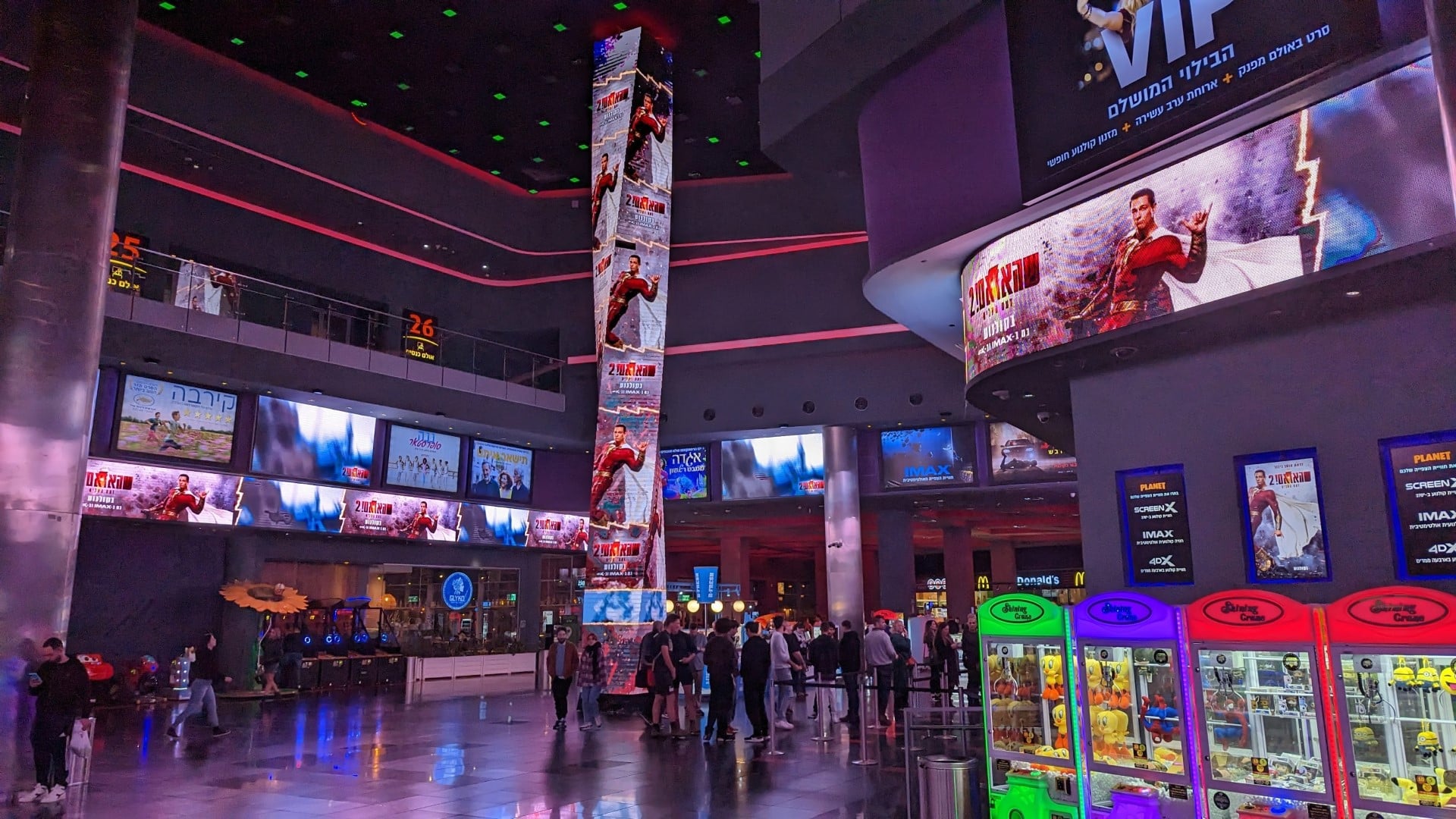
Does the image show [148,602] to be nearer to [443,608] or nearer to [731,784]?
[443,608]

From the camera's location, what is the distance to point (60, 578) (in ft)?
27.9

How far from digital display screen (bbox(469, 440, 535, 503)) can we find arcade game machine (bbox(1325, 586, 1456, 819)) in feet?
67.3

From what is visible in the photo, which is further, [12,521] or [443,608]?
[443,608]

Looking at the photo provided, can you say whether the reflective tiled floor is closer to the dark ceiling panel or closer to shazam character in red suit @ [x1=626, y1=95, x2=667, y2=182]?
shazam character in red suit @ [x1=626, y1=95, x2=667, y2=182]

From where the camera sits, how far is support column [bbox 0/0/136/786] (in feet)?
27.2

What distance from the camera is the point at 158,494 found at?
1677 centimetres

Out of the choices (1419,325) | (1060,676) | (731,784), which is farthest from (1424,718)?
(731,784)

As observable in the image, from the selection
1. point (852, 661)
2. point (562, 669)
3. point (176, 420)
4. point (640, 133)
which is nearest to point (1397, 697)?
point (852, 661)

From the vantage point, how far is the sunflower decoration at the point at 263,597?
59.6 ft

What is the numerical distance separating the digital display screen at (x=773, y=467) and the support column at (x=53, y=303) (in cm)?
1641

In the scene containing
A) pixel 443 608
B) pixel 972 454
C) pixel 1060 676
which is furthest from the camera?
pixel 443 608

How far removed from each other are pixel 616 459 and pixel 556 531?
10821 millimetres

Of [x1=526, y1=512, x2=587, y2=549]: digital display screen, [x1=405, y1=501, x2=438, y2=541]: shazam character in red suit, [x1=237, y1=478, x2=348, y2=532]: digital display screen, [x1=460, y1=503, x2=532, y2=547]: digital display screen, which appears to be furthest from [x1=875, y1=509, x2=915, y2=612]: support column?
[x1=237, y1=478, x2=348, y2=532]: digital display screen

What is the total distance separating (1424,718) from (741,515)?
2222 centimetres
